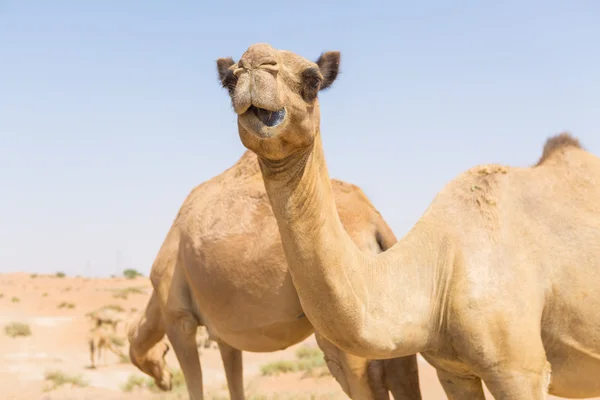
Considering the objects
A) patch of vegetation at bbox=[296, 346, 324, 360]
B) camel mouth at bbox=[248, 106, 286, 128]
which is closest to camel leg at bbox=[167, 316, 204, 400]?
camel mouth at bbox=[248, 106, 286, 128]

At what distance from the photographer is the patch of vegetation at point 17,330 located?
23544 millimetres

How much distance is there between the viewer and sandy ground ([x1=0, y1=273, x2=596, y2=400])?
12.8 metres

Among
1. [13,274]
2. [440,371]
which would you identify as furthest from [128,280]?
[440,371]

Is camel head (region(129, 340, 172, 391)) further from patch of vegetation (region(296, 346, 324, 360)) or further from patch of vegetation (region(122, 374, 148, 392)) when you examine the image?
patch of vegetation (region(296, 346, 324, 360))

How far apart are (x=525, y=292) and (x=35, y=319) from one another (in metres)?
27.6

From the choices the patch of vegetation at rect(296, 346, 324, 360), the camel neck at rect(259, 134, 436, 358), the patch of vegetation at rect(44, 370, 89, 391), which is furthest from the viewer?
the patch of vegetation at rect(296, 346, 324, 360)

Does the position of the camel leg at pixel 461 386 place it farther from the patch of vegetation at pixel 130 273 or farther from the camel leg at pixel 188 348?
the patch of vegetation at pixel 130 273

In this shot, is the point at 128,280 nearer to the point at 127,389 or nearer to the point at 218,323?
the point at 127,389

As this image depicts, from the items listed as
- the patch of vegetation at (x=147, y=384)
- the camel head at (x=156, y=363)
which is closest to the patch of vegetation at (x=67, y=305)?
the patch of vegetation at (x=147, y=384)

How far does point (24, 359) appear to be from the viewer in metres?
18.9

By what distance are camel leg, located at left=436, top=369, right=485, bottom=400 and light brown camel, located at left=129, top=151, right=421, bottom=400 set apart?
882 millimetres

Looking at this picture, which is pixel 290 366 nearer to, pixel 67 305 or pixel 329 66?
pixel 329 66

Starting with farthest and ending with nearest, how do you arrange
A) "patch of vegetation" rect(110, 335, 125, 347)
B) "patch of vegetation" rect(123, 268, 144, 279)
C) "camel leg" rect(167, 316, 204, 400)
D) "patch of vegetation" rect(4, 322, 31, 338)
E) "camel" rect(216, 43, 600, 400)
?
1. "patch of vegetation" rect(123, 268, 144, 279)
2. "patch of vegetation" rect(4, 322, 31, 338)
3. "patch of vegetation" rect(110, 335, 125, 347)
4. "camel leg" rect(167, 316, 204, 400)
5. "camel" rect(216, 43, 600, 400)

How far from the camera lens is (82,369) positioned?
62.2 feet
